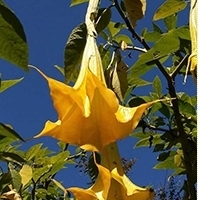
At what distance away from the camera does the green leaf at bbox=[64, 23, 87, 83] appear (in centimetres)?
101

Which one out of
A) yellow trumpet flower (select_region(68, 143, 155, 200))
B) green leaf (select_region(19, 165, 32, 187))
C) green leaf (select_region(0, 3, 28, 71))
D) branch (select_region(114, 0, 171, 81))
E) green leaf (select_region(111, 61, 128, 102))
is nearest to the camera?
yellow trumpet flower (select_region(68, 143, 155, 200))

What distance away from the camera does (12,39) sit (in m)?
1.14

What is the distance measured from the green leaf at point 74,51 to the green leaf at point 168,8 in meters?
0.43

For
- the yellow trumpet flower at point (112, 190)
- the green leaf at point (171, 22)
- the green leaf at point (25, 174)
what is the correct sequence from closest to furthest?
1. the yellow trumpet flower at point (112, 190)
2. the green leaf at point (25, 174)
3. the green leaf at point (171, 22)

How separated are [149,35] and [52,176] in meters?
0.82

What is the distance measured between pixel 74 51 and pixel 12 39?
0.60ft

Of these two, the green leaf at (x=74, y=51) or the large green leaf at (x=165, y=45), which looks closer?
the green leaf at (x=74, y=51)

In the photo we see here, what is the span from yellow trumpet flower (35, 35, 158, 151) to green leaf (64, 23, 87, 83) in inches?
10.9

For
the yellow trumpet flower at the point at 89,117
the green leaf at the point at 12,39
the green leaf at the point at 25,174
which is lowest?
the green leaf at the point at 25,174

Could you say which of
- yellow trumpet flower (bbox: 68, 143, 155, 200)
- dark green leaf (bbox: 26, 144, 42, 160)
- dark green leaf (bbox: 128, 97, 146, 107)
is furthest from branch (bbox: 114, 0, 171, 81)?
dark green leaf (bbox: 26, 144, 42, 160)

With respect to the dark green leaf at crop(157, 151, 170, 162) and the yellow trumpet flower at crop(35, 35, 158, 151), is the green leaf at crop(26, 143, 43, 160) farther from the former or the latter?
the yellow trumpet flower at crop(35, 35, 158, 151)

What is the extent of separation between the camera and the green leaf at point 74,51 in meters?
1.01

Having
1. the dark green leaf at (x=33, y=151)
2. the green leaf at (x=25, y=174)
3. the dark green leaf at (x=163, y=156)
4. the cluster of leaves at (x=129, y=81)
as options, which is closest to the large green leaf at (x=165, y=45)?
the cluster of leaves at (x=129, y=81)

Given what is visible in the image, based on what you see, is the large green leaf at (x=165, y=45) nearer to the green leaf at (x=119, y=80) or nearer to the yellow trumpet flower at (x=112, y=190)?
the green leaf at (x=119, y=80)
